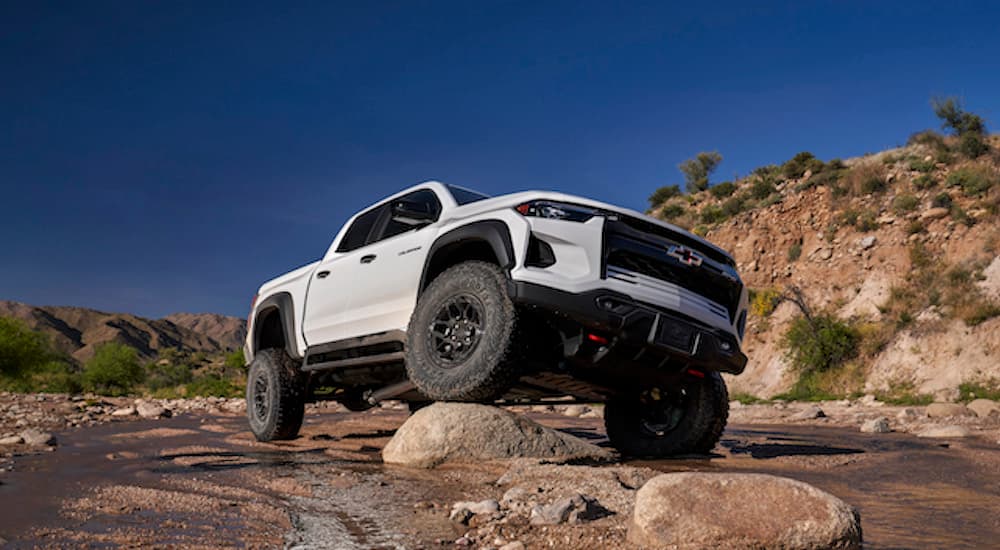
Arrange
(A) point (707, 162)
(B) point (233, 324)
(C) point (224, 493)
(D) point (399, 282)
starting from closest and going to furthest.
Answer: (C) point (224, 493), (D) point (399, 282), (A) point (707, 162), (B) point (233, 324)

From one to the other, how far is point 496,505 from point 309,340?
→ 4286 millimetres

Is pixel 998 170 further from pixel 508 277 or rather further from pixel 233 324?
pixel 233 324

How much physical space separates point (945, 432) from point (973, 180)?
2012 cm

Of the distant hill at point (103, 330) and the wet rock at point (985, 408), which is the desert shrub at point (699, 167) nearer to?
the wet rock at point (985, 408)

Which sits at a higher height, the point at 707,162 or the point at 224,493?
the point at 707,162

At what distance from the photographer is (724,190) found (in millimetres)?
36438

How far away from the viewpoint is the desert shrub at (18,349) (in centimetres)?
3322

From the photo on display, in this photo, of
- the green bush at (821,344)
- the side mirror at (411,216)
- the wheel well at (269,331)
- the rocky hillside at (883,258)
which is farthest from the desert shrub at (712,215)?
the side mirror at (411,216)

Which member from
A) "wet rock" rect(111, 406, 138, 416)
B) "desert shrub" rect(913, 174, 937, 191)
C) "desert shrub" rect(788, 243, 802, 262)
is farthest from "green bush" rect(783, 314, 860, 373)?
"wet rock" rect(111, 406, 138, 416)

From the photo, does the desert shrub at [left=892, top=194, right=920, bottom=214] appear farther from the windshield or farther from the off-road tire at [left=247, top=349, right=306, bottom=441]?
the off-road tire at [left=247, top=349, right=306, bottom=441]

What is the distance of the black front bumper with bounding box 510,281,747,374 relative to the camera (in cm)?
453

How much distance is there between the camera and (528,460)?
4.77 m

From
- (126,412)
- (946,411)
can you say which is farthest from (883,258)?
(126,412)

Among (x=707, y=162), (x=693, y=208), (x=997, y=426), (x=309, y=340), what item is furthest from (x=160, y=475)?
(x=707, y=162)
